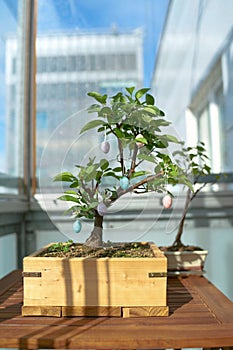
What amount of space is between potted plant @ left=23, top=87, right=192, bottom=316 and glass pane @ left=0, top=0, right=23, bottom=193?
2.46ft

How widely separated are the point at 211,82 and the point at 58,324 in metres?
1.67

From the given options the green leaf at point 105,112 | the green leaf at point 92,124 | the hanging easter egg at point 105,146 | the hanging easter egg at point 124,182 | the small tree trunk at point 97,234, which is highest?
the green leaf at point 105,112

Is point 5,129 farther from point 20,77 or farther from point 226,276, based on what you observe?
point 226,276

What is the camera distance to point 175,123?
7.20 feet

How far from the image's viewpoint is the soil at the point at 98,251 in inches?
44.1

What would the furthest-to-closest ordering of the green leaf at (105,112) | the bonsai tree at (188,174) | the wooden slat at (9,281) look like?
the bonsai tree at (188,174), the wooden slat at (9,281), the green leaf at (105,112)

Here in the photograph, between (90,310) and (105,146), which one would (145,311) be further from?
(105,146)

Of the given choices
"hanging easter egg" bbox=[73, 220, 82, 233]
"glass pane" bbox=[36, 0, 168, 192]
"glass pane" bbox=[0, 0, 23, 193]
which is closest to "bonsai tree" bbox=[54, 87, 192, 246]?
"hanging easter egg" bbox=[73, 220, 82, 233]

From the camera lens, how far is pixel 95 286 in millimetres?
1056

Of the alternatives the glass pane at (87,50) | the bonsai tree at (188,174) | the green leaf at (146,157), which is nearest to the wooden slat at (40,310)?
the green leaf at (146,157)

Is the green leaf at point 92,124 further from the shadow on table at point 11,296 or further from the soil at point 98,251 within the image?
the shadow on table at point 11,296

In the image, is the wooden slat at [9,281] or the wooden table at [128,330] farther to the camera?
the wooden slat at [9,281]

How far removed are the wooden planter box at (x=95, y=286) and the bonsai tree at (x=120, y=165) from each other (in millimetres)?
152

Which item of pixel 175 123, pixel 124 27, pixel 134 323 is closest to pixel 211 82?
pixel 175 123
